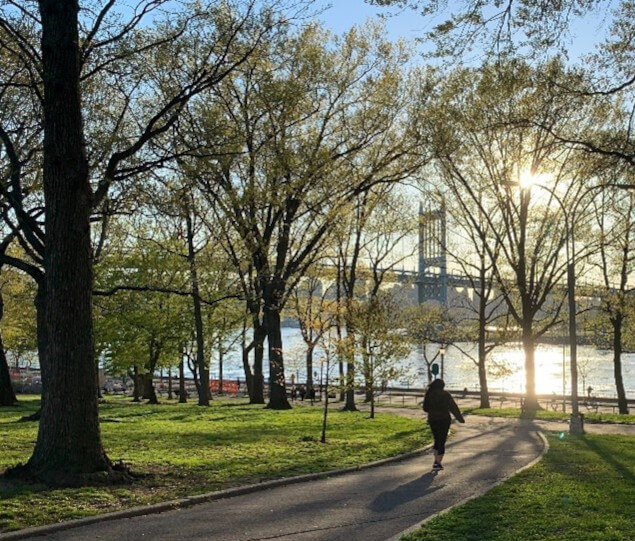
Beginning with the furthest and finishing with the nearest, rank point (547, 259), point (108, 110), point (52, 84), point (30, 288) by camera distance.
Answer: point (30, 288)
point (547, 259)
point (108, 110)
point (52, 84)

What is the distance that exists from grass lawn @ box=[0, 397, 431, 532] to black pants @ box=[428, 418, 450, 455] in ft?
4.74

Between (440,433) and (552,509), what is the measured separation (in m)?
4.20

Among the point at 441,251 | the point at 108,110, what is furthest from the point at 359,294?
the point at 108,110

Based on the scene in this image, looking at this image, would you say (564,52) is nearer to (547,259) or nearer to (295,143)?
(295,143)

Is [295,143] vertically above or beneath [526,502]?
above

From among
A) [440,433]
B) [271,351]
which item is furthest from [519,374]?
[440,433]

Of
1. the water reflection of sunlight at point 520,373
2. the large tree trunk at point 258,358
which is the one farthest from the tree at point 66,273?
the water reflection of sunlight at point 520,373

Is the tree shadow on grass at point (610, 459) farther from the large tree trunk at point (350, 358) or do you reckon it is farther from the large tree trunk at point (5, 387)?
the large tree trunk at point (5, 387)

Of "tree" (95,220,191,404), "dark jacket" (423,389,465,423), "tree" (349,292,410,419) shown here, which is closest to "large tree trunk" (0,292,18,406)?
"tree" (95,220,191,404)

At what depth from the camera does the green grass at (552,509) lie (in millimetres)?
6699

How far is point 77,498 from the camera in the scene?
8.03 metres

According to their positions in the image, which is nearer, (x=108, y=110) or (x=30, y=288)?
(x=108, y=110)

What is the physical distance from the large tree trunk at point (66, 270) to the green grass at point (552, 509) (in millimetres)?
4412

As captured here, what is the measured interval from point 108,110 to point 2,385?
1336cm
